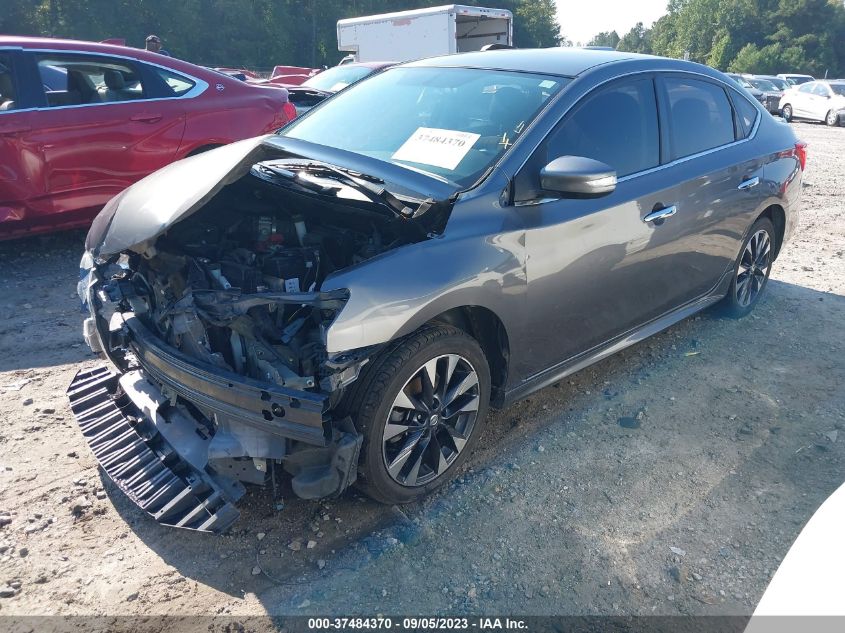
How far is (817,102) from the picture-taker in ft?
71.6

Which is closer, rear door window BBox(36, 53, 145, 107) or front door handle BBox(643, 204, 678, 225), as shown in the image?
front door handle BBox(643, 204, 678, 225)

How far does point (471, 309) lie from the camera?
2.94 metres

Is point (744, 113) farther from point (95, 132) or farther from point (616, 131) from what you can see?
point (95, 132)

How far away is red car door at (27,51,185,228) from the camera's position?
208 inches

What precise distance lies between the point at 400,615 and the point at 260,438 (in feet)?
2.70

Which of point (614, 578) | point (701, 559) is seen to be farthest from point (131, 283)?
point (701, 559)

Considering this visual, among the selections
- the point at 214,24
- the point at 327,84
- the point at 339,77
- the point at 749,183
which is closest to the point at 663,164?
the point at 749,183

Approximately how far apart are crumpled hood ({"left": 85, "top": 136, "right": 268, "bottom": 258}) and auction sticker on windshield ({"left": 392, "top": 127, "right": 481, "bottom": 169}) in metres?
0.69

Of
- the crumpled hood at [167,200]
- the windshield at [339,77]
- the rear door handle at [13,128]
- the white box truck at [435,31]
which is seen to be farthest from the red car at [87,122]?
the white box truck at [435,31]

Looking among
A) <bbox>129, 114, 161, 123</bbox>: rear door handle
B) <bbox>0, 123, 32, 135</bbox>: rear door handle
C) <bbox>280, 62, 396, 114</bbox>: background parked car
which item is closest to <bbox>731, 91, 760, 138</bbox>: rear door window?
<bbox>129, 114, 161, 123</bbox>: rear door handle

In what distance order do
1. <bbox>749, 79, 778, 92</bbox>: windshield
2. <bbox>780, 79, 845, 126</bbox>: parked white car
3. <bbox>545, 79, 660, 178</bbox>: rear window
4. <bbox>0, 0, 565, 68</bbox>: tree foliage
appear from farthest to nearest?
1. <bbox>0, 0, 565, 68</bbox>: tree foliage
2. <bbox>749, 79, 778, 92</bbox>: windshield
3. <bbox>780, 79, 845, 126</bbox>: parked white car
4. <bbox>545, 79, 660, 178</bbox>: rear window

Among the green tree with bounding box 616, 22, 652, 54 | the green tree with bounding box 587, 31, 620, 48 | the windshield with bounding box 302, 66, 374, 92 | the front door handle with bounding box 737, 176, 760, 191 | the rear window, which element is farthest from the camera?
the green tree with bounding box 587, 31, 620, 48

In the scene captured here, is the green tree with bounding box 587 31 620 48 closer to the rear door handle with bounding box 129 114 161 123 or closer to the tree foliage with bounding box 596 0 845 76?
the tree foliage with bounding box 596 0 845 76

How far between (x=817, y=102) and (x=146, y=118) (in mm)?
22990
